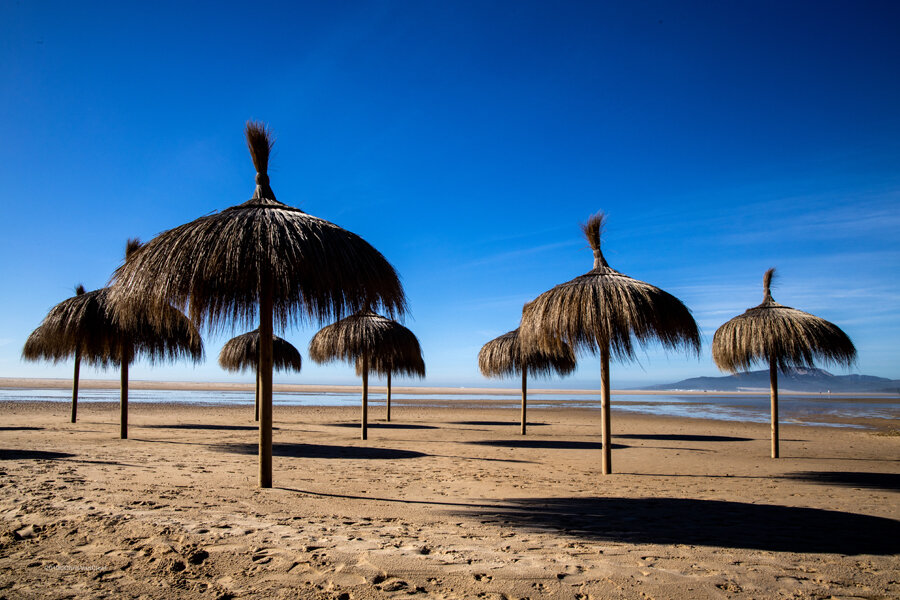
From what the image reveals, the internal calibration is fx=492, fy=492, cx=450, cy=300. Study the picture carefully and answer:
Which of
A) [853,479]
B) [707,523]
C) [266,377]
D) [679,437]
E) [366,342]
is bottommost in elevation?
[679,437]

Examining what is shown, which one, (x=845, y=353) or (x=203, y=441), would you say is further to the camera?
(x=203, y=441)

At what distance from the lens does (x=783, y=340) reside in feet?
30.6

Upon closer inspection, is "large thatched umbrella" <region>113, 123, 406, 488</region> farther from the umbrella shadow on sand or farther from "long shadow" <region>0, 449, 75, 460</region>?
the umbrella shadow on sand

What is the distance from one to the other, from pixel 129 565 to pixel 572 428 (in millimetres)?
14534

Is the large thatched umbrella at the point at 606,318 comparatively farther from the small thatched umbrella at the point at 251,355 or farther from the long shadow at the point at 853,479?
the small thatched umbrella at the point at 251,355

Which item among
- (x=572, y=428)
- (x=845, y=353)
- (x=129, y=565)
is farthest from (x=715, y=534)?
(x=572, y=428)

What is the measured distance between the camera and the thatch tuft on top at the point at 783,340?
929cm

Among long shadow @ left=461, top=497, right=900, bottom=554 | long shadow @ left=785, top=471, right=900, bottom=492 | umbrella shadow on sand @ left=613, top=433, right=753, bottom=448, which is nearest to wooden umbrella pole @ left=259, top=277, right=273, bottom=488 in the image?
long shadow @ left=461, top=497, right=900, bottom=554

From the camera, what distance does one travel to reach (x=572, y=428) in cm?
1625

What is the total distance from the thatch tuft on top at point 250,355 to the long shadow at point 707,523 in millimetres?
13613

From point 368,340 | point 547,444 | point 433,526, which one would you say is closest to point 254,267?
point 433,526

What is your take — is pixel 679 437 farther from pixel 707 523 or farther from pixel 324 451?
pixel 707 523

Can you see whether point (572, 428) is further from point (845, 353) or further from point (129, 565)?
point (129, 565)

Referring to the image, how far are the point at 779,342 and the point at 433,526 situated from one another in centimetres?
824
